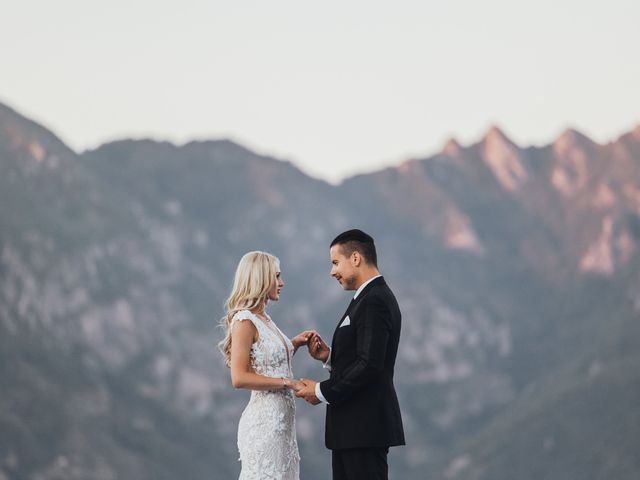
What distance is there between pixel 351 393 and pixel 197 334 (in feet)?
616

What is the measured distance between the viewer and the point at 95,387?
16712 centimetres

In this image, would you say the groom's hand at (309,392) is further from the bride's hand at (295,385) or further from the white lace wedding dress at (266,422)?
the white lace wedding dress at (266,422)

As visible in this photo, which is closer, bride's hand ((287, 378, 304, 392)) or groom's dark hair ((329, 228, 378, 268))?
groom's dark hair ((329, 228, 378, 268))

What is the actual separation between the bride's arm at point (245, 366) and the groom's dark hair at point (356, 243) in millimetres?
1219

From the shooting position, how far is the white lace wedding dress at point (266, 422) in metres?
11.0

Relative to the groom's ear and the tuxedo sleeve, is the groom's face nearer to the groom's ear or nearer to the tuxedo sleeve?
the groom's ear

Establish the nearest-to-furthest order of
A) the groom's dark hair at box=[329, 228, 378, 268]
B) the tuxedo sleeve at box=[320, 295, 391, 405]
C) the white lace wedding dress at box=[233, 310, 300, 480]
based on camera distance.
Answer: the tuxedo sleeve at box=[320, 295, 391, 405] → the groom's dark hair at box=[329, 228, 378, 268] → the white lace wedding dress at box=[233, 310, 300, 480]

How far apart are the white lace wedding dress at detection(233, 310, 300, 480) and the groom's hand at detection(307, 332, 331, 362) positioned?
558 mm

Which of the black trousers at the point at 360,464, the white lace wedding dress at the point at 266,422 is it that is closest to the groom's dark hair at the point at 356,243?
the white lace wedding dress at the point at 266,422

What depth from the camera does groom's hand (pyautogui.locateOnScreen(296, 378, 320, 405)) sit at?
10.5 metres

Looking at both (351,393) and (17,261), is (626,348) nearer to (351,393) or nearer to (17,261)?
(17,261)

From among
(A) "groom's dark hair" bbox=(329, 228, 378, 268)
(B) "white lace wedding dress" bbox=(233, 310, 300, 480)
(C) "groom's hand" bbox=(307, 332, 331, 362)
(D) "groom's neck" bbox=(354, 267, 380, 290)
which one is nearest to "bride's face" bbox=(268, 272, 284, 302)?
(B) "white lace wedding dress" bbox=(233, 310, 300, 480)

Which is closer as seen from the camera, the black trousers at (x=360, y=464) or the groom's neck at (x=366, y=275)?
the black trousers at (x=360, y=464)

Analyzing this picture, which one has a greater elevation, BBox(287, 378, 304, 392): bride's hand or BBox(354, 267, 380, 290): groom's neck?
BBox(354, 267, 380, 290): groom's neck
